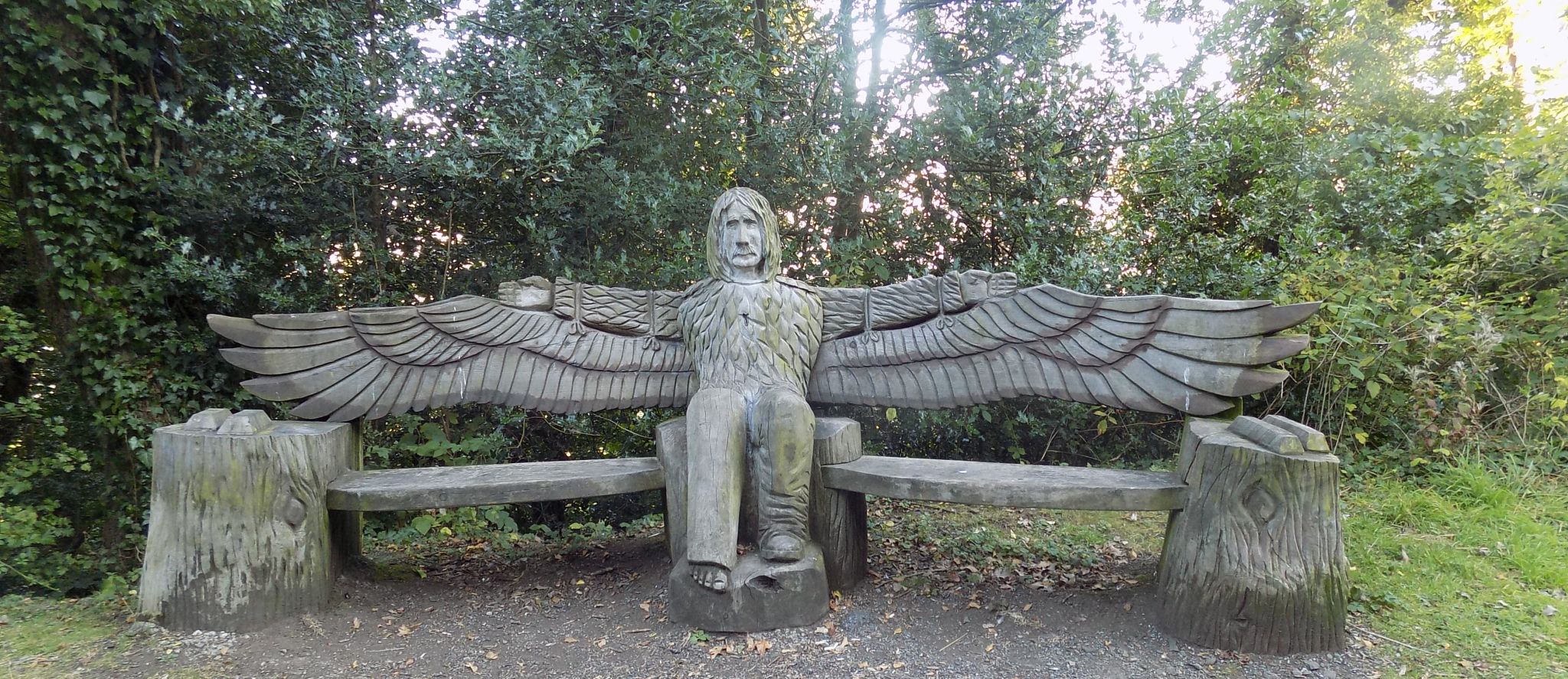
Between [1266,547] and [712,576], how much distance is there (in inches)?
69.4

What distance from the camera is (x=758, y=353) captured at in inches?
112

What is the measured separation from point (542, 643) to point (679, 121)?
2.94 m

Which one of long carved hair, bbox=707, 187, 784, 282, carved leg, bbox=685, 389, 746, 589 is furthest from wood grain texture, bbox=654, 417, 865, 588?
long carved hair, bbox=707, 187, 784, 282

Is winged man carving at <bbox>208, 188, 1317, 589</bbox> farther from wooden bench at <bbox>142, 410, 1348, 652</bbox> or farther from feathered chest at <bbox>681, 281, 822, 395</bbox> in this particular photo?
wooden bench at <bbox>142, 410, 1348, 652</bbox>

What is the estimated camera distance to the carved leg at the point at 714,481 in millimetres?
2439

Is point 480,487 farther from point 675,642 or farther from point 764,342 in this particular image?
point 764,342

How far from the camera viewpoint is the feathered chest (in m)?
2.82

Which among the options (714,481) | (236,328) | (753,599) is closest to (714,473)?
(714,481)

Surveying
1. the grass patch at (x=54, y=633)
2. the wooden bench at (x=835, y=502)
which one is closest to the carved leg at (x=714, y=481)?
the wooden bench at (x=835, y=502)

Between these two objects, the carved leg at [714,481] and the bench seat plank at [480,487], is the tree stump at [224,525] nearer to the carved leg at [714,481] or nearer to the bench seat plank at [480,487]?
the bench seat plank at [480,487]

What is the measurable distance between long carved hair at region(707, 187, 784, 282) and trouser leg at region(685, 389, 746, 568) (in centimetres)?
55

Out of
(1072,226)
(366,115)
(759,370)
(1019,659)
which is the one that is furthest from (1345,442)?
(366,115)

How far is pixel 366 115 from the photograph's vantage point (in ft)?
11.8

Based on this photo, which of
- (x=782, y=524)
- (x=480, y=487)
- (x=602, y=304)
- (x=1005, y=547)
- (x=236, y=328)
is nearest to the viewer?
(x=782, y=524)
